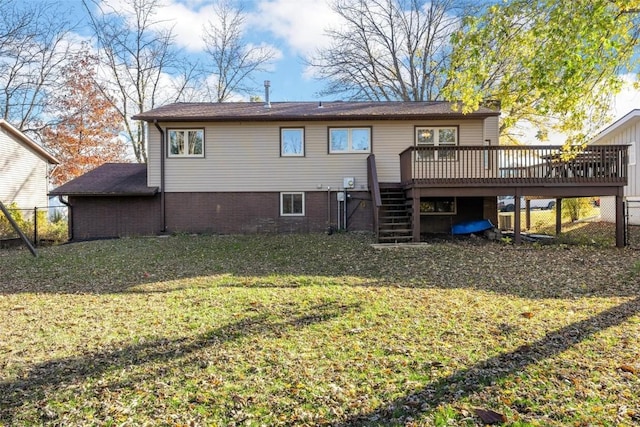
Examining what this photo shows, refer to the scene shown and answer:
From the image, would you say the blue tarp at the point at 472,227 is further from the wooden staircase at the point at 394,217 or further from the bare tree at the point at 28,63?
the bare tree at the point at 28,63

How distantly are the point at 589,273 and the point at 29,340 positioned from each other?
9.32 m

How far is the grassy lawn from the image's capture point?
2963 mm

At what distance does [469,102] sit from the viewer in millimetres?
7352

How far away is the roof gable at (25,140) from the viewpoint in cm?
1873

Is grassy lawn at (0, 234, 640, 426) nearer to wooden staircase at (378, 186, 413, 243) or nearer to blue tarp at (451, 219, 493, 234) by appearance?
wooden staircase at (378, 186, 413, 243)

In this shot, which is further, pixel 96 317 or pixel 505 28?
pixel 505 28

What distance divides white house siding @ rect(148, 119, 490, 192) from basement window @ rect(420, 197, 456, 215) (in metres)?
1.44

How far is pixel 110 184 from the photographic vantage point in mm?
14039

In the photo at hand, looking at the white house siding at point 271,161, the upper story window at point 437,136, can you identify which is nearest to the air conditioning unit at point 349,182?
the white house siding at point 271,161

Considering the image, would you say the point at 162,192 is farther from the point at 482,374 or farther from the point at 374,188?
the point at 482,374

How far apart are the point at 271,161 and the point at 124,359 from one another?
10.5 meters

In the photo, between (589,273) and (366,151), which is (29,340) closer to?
(589,273)

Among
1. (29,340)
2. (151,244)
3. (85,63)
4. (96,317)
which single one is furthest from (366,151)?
(85,63)

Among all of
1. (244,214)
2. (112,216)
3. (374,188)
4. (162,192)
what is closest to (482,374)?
(374,188)
